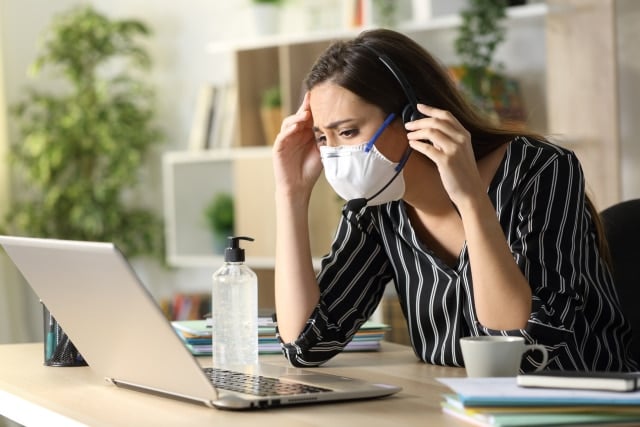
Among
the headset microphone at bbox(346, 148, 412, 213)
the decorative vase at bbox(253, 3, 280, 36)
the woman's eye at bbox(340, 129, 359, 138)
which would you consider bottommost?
the headset microphone at bbox(346, 148, 412, 213)

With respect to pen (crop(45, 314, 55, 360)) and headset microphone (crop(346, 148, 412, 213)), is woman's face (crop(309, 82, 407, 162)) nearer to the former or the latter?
Result: headset microphone (crop(346, 148, 412, 213))

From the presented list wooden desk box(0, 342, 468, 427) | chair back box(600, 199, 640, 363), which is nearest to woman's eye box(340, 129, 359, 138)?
wooden desk box(0, 342, 468, 427)

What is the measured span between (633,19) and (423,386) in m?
2.12

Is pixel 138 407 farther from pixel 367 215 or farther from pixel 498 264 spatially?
pixel 367 215

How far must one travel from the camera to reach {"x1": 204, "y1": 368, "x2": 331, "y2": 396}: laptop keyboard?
1.25 metres

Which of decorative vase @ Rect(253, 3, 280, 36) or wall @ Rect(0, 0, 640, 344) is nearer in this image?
decorative vase @ Rect(253, 3, 280, 36)

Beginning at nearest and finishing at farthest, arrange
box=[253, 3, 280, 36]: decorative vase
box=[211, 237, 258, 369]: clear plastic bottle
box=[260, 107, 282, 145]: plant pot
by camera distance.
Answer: box=[211, 237, 258, 369]: clear plastic bottle
box=[260, 107, 282, 145]: plant pot
box=[253, 3, 280, 36]: decorative vase

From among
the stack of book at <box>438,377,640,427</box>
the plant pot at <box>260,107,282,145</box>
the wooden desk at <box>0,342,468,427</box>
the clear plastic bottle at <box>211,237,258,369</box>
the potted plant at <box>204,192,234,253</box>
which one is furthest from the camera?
the potted plant at <box>204,192,234,253</box>

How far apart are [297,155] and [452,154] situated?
1.42 feet

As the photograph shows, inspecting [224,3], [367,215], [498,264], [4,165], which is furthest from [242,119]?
[498,264]

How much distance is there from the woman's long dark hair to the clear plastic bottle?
0.30m

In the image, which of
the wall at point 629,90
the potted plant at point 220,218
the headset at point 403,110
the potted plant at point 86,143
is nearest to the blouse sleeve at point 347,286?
the headset at point 403,110

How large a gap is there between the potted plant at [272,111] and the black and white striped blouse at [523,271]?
1.98 meters

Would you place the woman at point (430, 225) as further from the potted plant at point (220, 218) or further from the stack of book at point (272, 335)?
the potted plant at point (220, 218)
